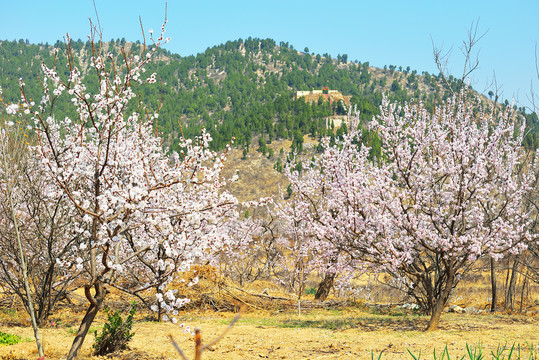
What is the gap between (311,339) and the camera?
8508mm

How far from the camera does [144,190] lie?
17.0 feet

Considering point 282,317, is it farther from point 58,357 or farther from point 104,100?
point 104,100

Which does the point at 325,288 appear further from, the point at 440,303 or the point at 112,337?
the point at 112,337

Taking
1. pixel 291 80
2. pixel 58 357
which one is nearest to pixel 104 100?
pixel 58 357

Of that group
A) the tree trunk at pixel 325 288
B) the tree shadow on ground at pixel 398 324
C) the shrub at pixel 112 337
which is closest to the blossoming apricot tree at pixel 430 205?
the tree shadow on ground at pixel 398 324

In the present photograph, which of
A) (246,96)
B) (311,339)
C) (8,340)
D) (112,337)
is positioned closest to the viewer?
(112,337)

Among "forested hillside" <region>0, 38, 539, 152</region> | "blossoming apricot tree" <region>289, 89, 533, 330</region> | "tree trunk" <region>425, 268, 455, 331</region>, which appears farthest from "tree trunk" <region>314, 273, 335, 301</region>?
"forested hillside" <region>0, 38, 539, 152</region>

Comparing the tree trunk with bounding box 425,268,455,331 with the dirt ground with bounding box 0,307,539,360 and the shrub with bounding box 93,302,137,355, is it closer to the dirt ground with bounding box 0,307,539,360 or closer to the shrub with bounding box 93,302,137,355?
the dirt ground with bounding box 0,307,539,360

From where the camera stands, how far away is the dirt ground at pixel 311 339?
23.0 ft

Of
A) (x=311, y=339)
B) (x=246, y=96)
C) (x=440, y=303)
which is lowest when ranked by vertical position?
(x=311, y=339)

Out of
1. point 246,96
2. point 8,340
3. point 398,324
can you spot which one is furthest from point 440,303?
point 246,96

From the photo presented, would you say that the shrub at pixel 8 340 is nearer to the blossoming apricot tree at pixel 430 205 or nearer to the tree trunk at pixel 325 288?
the blossoming apricot tree at pixel 430 205

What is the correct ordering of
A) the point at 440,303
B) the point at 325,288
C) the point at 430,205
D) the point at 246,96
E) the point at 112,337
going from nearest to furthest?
the point at 112,337 < the point at 440,303 < the point at 430,205 < the point at 325,288 < the point at 246,96

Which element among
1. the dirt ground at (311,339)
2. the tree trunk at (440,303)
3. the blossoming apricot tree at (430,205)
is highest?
the blossoming apricot tree at (430,205)
